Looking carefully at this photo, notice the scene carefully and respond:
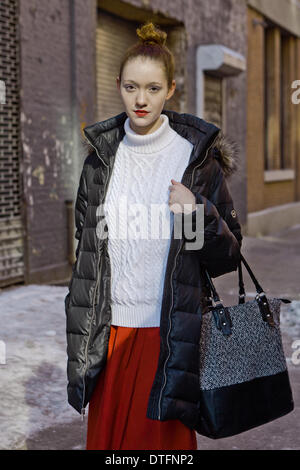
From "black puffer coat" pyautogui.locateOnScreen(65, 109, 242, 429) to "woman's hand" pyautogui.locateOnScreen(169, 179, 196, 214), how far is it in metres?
0.04

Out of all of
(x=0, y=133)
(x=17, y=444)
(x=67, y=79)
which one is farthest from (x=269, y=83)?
(x=17, y=444)

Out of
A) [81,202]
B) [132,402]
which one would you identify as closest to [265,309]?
[132,402]

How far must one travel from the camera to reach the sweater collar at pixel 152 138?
2943 millimetres

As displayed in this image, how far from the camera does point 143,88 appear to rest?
283 cm

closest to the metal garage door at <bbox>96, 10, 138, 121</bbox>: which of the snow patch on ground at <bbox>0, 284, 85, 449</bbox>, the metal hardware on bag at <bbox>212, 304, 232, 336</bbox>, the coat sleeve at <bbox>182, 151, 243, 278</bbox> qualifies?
the snow patch on ground at <bbox>0, 284, 85, 449</bbox>

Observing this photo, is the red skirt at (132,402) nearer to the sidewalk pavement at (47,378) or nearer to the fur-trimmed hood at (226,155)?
the fur-trimmed hood at (226,155)

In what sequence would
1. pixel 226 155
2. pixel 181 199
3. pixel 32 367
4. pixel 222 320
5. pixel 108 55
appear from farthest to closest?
pixel 108 55 < pixel 32 367 < pixel 226 155 < pixel 222 320 < pixel 181 199

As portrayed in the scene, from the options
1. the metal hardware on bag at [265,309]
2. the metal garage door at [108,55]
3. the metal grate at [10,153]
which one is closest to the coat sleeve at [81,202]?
the metal hardware on bag at [265,309]

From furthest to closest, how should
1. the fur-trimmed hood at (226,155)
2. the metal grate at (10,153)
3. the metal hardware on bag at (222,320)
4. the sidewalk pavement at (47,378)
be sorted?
the metal grate at (10,153) → the sidewalk pavement at (47,378) → the fur-trimmed hood at (226,155) → the metal hardware on bag at (222,320)

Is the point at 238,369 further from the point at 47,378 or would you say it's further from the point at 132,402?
the point at 47,378

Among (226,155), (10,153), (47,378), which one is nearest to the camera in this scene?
(226,155)

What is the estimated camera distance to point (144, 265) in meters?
2.87

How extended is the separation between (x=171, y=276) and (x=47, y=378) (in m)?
2.79

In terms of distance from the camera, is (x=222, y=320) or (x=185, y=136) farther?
(x=185, y=136)
